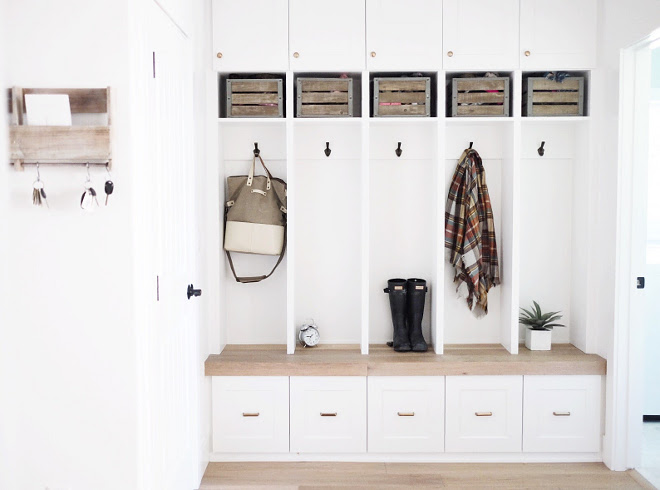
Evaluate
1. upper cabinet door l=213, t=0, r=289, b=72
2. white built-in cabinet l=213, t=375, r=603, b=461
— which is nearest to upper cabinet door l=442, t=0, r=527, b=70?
upper cabinet door l=213, t=0, r=289, b=72

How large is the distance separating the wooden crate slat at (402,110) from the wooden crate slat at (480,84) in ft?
0.82

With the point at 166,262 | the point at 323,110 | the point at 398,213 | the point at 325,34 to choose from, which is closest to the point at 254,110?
the point at 323,110

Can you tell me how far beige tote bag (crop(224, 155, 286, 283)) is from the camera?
3.57m

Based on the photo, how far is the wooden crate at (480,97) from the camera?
3.49 metres

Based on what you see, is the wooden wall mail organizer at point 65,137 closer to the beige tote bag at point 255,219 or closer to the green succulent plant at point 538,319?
the beige tote bag at point 255,219

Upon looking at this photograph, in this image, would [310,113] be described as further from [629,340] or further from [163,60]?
[629,340]

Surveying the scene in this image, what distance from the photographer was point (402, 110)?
11.4 feet

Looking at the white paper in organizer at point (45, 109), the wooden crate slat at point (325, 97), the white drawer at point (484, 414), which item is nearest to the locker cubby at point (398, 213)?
the wooden crate slat at point (325, 97)

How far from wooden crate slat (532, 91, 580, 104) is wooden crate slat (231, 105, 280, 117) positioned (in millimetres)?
1442

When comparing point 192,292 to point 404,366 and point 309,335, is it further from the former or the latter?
point 404,366

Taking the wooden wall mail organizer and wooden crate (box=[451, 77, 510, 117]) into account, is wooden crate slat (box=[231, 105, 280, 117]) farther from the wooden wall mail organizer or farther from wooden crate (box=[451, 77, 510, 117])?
the wooden wall mail organizer

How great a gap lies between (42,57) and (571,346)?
3.12 metres

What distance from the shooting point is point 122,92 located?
6.95 ft

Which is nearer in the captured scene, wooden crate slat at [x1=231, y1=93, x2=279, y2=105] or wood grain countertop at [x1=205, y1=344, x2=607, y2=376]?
wood grain countertop at [x1=205, y1=344, x2=607, y2=376]
